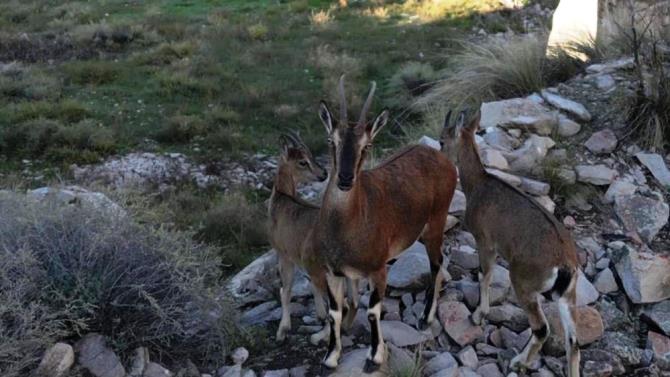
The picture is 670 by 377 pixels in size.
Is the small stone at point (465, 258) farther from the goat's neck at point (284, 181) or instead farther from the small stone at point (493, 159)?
the goat's neck at point (284, 181)

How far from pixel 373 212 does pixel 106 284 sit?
2032 millimetres

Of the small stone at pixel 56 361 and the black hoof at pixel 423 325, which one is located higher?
the small stone at pixel 56 361

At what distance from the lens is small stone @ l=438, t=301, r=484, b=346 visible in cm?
598

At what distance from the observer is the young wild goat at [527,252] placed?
202 inches

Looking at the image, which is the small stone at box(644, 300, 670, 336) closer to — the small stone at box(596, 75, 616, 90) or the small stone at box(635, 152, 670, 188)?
the small stone at box(635, 152, 670, 188)

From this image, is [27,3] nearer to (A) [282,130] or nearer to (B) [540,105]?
(A) [282,130]

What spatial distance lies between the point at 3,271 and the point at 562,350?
4066mm

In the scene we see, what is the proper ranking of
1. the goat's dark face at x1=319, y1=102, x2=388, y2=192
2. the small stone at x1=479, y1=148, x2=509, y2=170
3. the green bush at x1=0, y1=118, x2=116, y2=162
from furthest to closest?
the green bush at x1=0, y1=118, x2=116, y2=162, the small stone at x1=479, y1=148, x2=509, y2=170, the goat's dark face at x1=319, y1=102, x2=388, y2=192

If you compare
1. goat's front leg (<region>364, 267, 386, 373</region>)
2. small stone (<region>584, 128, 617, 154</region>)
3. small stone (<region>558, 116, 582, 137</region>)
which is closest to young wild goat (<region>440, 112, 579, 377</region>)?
goat's front leg (<region>364, 267, 386, 373</region>)

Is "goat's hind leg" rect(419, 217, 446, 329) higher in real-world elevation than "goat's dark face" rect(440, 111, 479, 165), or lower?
lower

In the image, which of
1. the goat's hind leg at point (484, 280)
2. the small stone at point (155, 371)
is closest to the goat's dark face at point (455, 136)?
the goat's hind leg at point (484, 280)

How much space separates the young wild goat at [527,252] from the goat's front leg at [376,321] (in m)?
0.92

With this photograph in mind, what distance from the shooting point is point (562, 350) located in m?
5.76

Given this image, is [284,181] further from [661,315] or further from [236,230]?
[661,315]
